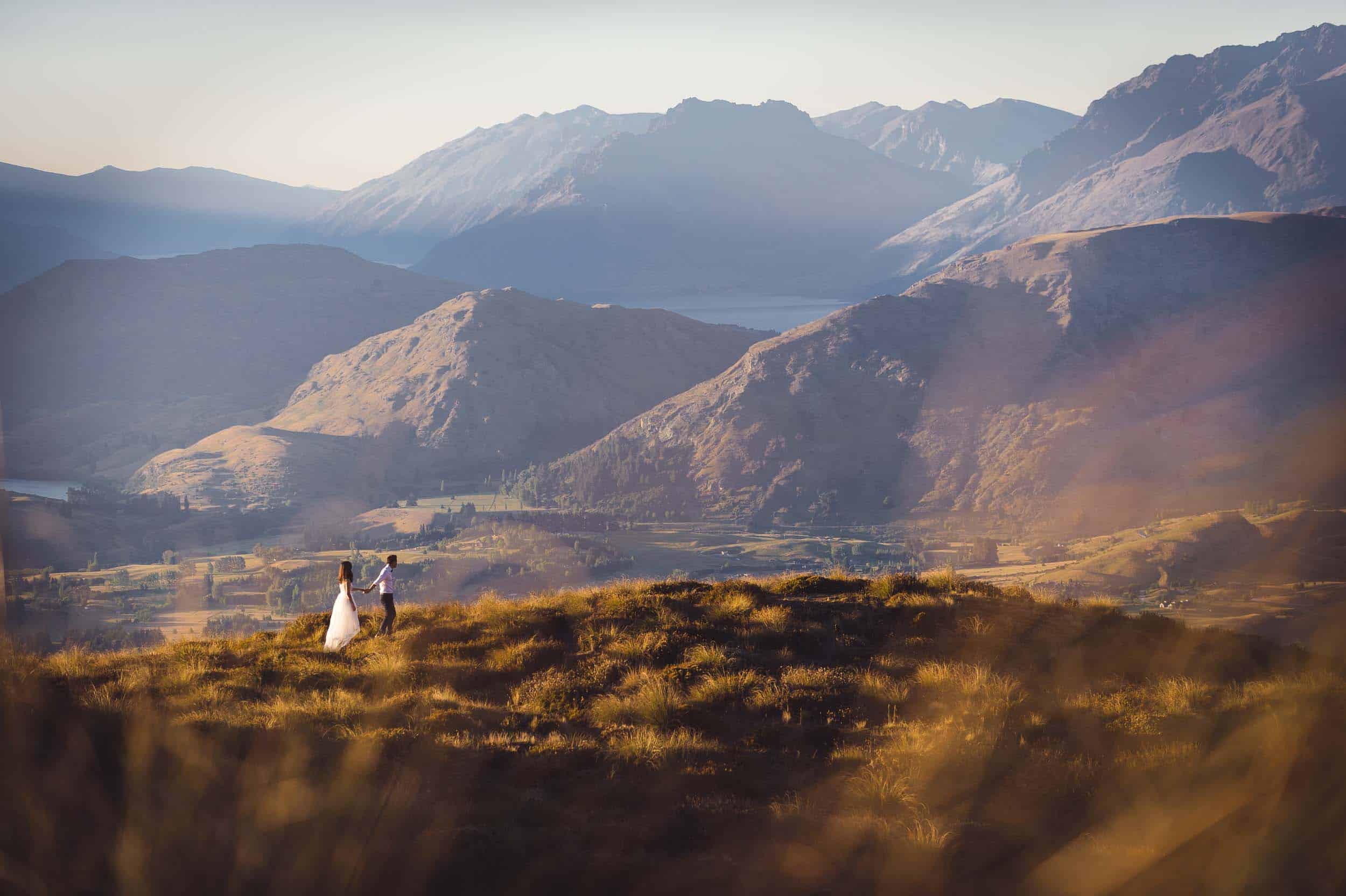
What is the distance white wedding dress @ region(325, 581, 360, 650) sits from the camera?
84.3ft

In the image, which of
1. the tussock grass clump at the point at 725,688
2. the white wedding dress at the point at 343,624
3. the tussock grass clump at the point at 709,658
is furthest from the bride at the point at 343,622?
the tussock grass clump at the point at 725,688

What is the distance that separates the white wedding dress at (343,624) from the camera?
25703 millimetres

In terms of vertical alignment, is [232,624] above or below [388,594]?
below

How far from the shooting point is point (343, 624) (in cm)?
2595

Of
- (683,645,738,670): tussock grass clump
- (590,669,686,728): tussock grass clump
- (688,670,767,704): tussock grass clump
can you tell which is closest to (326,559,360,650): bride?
(590,669,686,728): tussock grass clump

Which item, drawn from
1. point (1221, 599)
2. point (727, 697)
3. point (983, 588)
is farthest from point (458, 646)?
point (1221, 599)

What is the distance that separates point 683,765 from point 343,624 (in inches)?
471

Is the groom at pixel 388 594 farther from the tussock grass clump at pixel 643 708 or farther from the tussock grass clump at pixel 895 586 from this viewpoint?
the tussock grass clump at pixel 895 586

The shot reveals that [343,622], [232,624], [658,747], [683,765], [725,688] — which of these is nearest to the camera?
[683,765]

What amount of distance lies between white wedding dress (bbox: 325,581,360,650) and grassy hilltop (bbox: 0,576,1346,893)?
2.18ft

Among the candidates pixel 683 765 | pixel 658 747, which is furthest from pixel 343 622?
Result: pixel 683 765

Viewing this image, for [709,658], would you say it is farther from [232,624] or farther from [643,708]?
[232,624]

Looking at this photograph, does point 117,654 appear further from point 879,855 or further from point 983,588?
point 983,588

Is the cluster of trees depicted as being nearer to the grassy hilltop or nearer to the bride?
the bride
